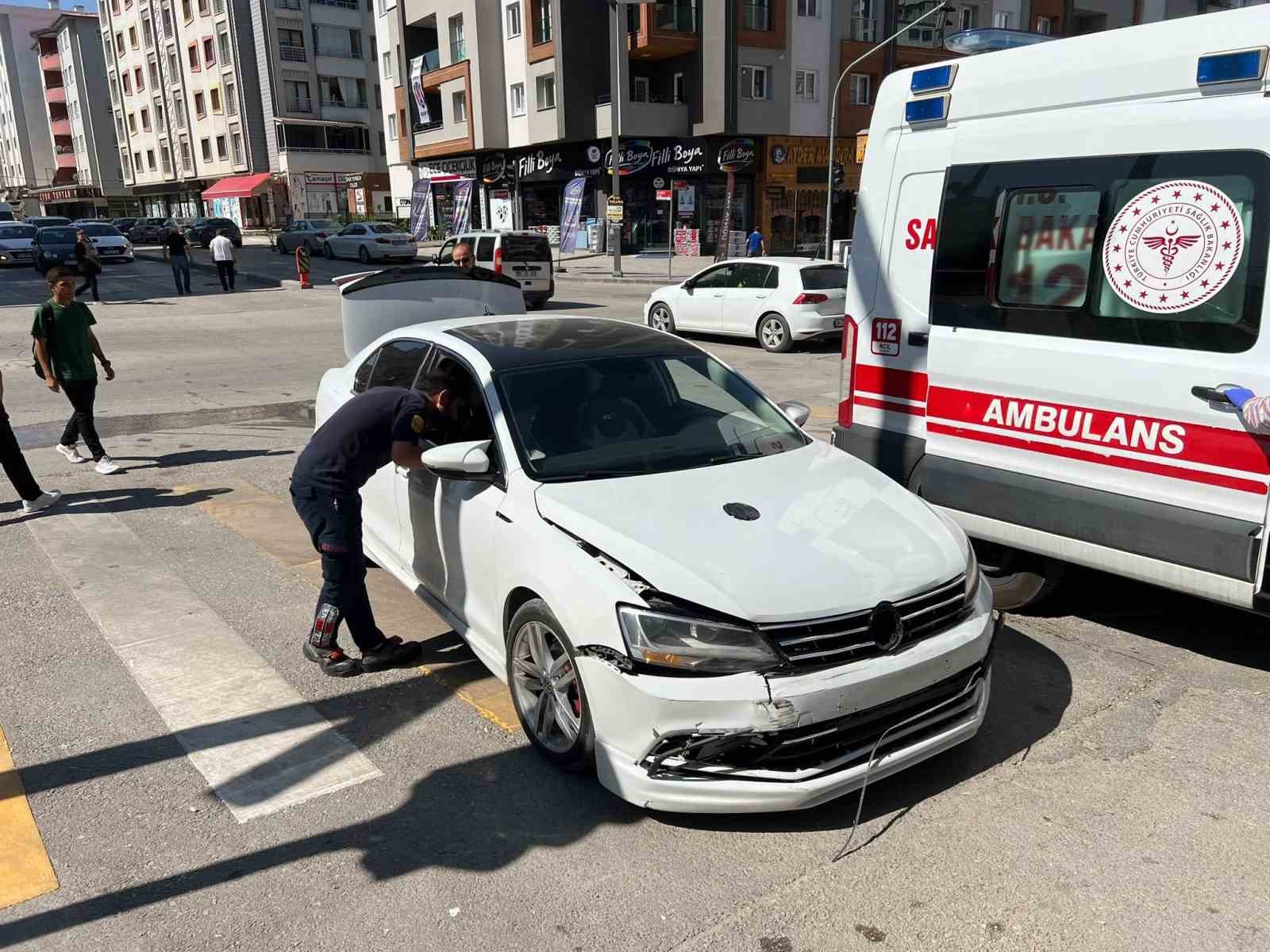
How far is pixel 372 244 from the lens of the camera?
119 feet

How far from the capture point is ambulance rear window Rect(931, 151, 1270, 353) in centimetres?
391

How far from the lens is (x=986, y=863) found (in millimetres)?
3158

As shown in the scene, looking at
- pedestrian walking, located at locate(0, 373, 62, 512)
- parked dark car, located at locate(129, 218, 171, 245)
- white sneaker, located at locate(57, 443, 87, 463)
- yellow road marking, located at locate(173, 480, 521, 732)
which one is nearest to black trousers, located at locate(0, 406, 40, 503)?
pedestrian walking, located at locate(0, 373, 62, 512)

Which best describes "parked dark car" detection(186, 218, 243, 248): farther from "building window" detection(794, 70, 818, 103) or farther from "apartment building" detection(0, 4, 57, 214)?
"apartment building" detection(0, 4, 57, 214)

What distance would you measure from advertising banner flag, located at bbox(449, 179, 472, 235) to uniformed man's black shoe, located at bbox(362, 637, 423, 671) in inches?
1738

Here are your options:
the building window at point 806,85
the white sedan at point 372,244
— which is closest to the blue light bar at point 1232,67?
the white sedan at point 372,244

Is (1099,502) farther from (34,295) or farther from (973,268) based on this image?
(34,295)

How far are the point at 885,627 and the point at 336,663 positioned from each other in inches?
103

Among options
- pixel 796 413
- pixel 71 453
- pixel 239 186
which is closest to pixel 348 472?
pixel 796 413

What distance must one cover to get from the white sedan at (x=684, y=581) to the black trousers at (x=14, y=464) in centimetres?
393

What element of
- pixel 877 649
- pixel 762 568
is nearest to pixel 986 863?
pixel 877 649

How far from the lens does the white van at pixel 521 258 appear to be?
70.5ft

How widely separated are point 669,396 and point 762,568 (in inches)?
58.0

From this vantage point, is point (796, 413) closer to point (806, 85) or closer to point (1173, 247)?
point (1173, 247)
